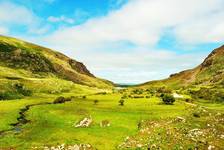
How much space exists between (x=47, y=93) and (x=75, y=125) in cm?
9814

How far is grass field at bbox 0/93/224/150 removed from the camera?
2410 inches

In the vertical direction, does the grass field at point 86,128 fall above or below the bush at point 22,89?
below

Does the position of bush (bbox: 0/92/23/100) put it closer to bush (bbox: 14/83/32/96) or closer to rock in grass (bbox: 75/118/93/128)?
bush (bbox: 14/83/32/96)

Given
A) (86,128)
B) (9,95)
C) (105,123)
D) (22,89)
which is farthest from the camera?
(22,89)

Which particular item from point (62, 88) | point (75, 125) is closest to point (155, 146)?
point (75, 125)

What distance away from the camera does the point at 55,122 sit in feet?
240

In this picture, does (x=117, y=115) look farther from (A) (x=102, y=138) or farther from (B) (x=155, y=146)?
(B) (x=155, y=146)

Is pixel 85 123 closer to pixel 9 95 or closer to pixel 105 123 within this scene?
pixel 105 123

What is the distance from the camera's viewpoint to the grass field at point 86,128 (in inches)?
2410

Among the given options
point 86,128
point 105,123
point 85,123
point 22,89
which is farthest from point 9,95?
point 86,128

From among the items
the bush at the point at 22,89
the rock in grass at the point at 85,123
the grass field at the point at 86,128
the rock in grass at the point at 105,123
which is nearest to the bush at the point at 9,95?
the bush at the point at 22,89

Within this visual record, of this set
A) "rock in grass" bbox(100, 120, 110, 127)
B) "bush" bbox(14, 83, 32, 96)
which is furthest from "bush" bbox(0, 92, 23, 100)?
"rock in grass" bbox(100, 120, 110, 127)

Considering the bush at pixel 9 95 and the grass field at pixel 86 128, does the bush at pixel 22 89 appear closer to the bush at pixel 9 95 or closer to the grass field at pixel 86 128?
the bush at pixel 9 95

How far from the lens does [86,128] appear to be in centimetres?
6844
